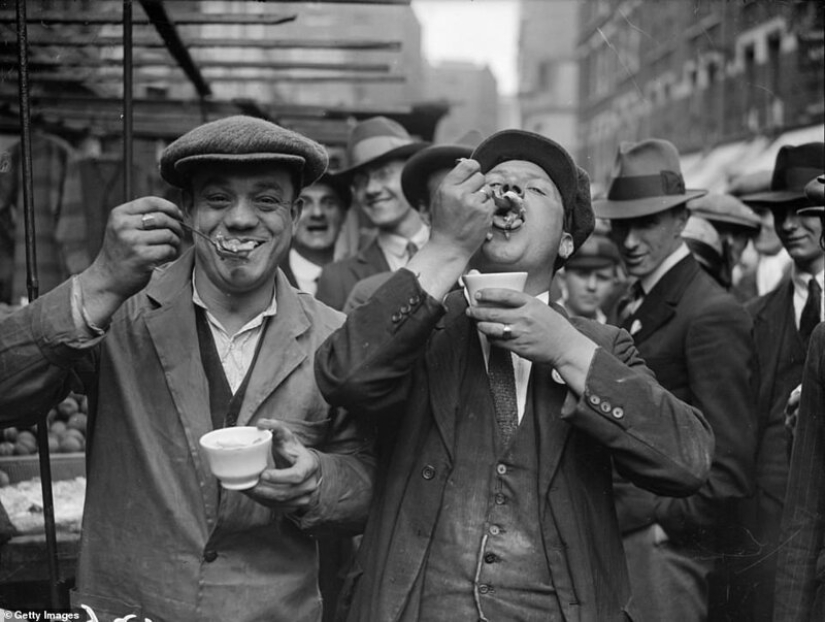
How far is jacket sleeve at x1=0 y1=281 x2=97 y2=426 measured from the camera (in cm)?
235

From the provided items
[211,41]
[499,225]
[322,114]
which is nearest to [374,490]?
[499,225]

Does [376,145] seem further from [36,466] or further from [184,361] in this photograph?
[184,361]

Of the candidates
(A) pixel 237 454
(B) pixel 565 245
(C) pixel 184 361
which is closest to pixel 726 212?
(B) pixel 565 245

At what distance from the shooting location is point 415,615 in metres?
2.35

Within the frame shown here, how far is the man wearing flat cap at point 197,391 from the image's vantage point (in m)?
2.40

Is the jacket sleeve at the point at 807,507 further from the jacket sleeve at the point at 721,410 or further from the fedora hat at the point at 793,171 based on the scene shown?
the fedora hat at the point at 793,171

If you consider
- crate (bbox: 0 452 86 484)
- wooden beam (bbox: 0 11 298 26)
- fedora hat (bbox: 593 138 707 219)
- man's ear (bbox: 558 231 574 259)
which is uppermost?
wooden beam (bbox: 0 11 298 26)

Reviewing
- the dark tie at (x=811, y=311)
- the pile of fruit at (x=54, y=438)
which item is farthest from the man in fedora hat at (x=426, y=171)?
the dark tie at (x=811, y=311)

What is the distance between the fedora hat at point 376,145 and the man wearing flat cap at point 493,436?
3.20m

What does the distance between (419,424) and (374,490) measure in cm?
26

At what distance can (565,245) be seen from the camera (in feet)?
8.97

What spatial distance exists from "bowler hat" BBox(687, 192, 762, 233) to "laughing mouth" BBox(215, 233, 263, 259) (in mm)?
4305

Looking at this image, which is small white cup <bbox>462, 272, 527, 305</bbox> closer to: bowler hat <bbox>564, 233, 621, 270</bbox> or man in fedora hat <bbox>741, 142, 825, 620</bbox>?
man in fedora hat <bbox>741, 142, 825, 620</bbox>

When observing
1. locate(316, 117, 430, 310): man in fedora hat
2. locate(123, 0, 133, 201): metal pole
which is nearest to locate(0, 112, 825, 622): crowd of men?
locate(123, 0, 133, 201): metal pole
